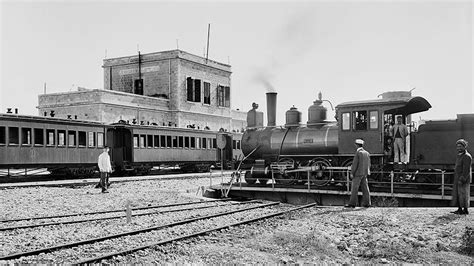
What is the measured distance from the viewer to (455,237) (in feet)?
26.9

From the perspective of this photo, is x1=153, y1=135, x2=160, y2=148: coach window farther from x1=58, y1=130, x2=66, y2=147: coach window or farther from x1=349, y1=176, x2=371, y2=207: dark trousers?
x1=349, y1=176, x2=371, y2=207: dark trousers

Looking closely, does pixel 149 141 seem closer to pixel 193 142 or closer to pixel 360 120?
pixel 193 142

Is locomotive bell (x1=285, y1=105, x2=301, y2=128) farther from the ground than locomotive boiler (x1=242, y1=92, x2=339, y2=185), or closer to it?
farther from the ground

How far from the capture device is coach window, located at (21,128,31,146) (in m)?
20.5

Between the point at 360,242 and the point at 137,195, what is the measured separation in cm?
1020

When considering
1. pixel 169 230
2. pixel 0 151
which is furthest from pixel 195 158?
pixel 169 230

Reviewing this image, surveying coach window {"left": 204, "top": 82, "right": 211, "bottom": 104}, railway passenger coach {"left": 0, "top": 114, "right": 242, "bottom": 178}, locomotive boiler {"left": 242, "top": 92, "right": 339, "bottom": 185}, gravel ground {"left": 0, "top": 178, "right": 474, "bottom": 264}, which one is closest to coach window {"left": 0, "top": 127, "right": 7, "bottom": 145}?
railway passenger coach {"left": 0, "top": 114, "right": 242, "bottom": 178}

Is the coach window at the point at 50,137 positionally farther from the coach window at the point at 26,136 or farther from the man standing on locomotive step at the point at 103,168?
the man standing on locomotive step at the point at 103,168

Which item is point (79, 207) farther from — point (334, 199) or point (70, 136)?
point (70, 136)

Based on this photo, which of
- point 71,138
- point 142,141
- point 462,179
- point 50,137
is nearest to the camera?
point 462,179

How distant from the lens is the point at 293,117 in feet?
57.2

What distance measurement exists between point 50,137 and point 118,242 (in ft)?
51.7

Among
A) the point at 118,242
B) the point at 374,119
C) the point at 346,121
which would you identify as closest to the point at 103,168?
the point at 346,121

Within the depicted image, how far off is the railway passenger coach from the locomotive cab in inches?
488
